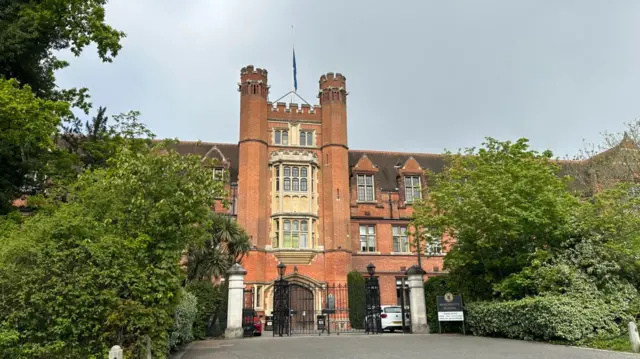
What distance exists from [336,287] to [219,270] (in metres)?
8.25

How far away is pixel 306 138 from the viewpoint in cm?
3147

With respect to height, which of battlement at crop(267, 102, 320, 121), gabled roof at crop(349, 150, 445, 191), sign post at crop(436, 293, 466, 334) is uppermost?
battlement at crop(267, 102, 320, 121)

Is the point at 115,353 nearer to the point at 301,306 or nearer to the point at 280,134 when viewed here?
the point at 301,306

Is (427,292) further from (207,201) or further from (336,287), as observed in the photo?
(207,201)

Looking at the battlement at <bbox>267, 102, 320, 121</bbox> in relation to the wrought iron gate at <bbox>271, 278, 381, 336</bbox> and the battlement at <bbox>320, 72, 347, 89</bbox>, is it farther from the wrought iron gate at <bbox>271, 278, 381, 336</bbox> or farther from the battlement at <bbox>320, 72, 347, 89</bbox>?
the wrought iron gate at <bbox>271, 278, 381, 336</bbox>

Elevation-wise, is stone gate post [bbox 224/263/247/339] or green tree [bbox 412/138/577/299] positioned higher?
green tree [bbox 412/138/577/299]

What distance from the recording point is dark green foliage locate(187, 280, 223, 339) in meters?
19.0

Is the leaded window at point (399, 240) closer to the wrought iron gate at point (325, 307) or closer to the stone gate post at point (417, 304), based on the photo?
the wrought iron gate at point (325, 307)

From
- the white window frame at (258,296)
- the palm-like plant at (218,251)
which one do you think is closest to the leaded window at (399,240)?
the white window frame at (258,296)

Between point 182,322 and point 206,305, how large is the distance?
5.22m

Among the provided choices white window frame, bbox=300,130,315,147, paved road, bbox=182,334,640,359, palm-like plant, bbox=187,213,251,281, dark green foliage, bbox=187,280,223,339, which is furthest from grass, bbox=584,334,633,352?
white window frame, bbox=300,130,315,147

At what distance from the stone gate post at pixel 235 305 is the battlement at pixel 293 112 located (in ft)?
49.3

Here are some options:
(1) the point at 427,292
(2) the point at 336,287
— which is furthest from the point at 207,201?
(2) the point at 336,287

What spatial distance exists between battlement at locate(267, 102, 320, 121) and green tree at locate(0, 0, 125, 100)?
15707 millimetres
